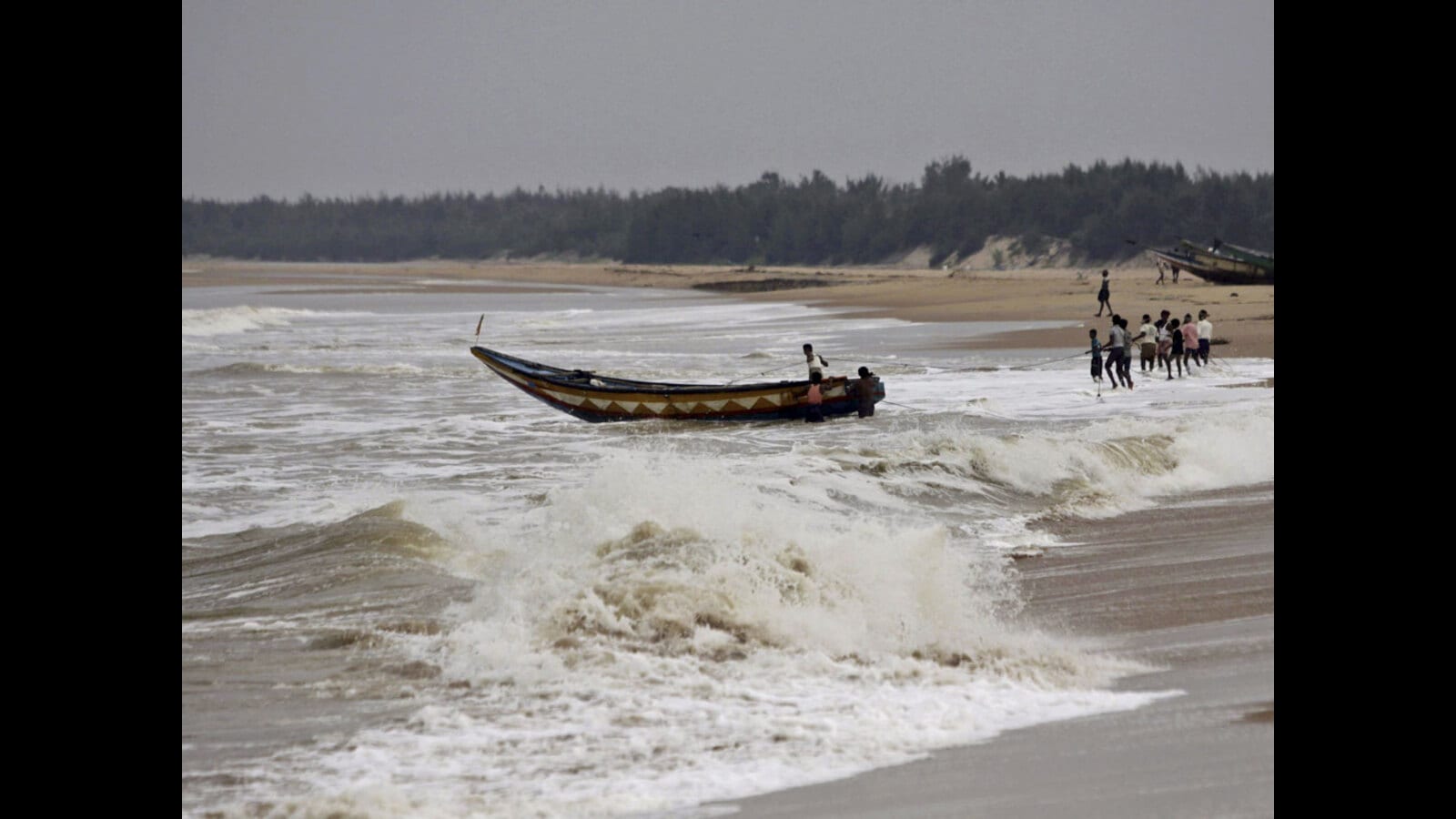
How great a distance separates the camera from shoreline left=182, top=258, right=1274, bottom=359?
30641mm

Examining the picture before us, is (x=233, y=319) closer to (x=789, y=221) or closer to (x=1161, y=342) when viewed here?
(x=1161, y=342)

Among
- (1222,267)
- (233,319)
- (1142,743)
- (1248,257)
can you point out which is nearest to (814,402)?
(1142,743)

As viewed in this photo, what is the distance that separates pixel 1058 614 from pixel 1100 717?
80.2 inches

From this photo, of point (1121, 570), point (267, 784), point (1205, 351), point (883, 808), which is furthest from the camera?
point (1205, 351)

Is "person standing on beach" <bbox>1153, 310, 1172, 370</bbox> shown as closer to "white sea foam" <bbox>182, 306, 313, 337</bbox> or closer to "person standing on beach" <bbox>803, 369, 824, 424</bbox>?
"person standing on beach" <bbox>803, 369, 824, 424</bbox>

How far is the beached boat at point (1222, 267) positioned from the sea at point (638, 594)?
2331 cm

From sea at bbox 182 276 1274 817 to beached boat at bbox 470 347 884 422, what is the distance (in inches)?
7.6

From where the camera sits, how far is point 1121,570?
9.38 m

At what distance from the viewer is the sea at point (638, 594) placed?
6.18 meters

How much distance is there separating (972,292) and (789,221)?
50776mm

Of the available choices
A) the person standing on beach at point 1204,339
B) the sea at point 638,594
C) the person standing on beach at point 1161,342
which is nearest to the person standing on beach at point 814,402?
the sea at point 638,594
